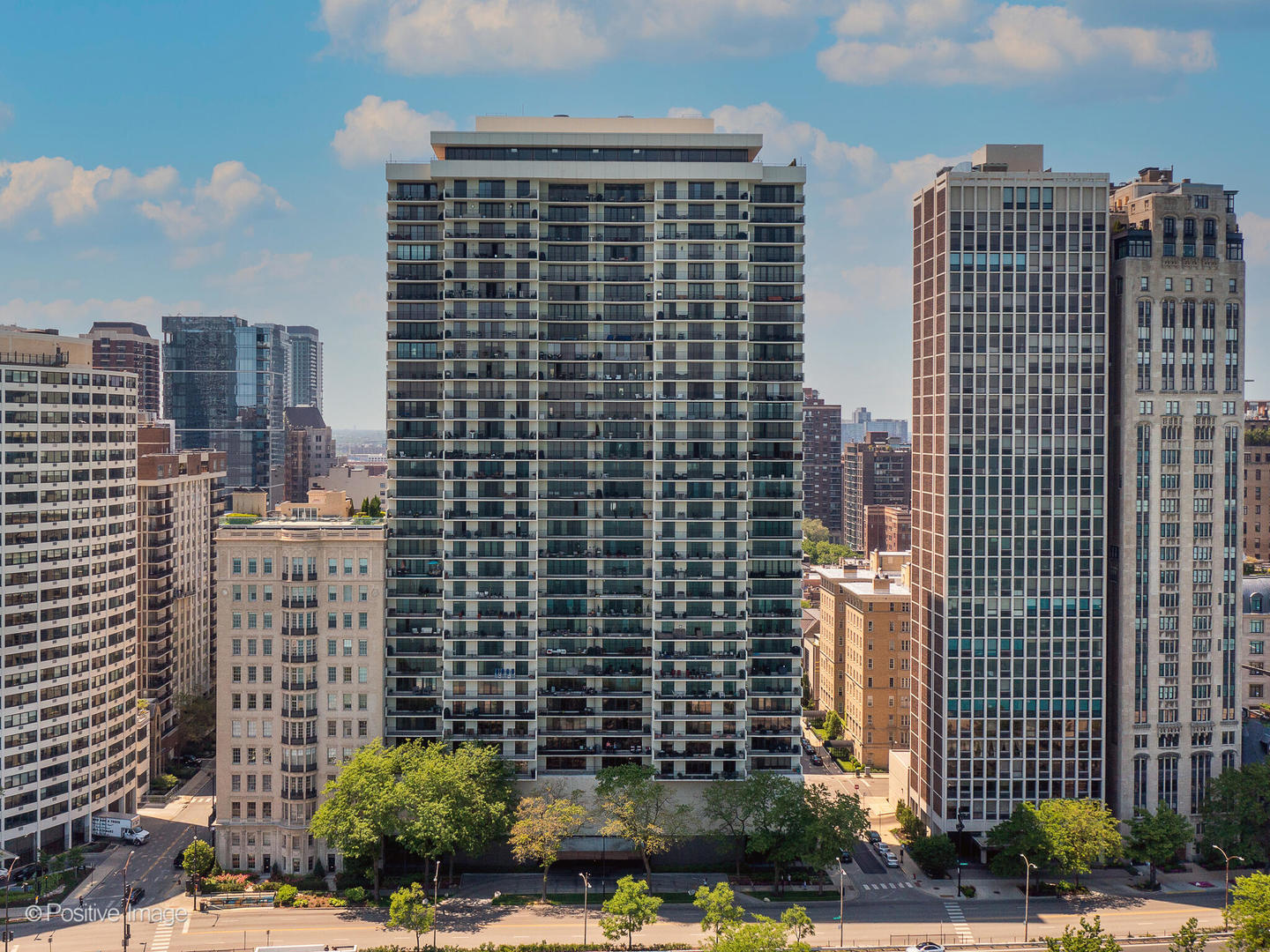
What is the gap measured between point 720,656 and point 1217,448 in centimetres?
7350

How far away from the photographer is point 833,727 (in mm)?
182000

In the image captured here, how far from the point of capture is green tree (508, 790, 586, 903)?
4678 inches

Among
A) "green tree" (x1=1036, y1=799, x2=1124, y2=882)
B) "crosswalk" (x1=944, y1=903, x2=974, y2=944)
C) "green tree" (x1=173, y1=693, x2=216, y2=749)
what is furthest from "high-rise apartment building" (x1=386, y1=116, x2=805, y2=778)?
"green tree" (x1=173, y1=693, x2=216, y2=749)

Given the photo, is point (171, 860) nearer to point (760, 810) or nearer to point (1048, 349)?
point (760, 810)

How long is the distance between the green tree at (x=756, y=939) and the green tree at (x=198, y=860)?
67.2m

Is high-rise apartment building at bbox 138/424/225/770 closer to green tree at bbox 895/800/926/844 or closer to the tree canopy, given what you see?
green tree at bbox 895/800/926/844

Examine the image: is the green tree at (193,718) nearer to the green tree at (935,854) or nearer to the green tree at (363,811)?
the green tree at (363,811)

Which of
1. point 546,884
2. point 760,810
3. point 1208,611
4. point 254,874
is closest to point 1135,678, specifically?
point 1208,611

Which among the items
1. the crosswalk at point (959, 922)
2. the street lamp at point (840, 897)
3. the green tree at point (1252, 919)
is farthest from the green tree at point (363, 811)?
the green tree at point (1252, 919)

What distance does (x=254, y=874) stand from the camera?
124 metres

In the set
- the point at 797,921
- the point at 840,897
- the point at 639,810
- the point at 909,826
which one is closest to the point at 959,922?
the point at 840,897

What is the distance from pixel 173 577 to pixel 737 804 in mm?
108284

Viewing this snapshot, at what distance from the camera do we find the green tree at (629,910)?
103062mm

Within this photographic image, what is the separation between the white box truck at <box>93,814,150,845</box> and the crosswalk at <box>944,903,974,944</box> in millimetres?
106851
